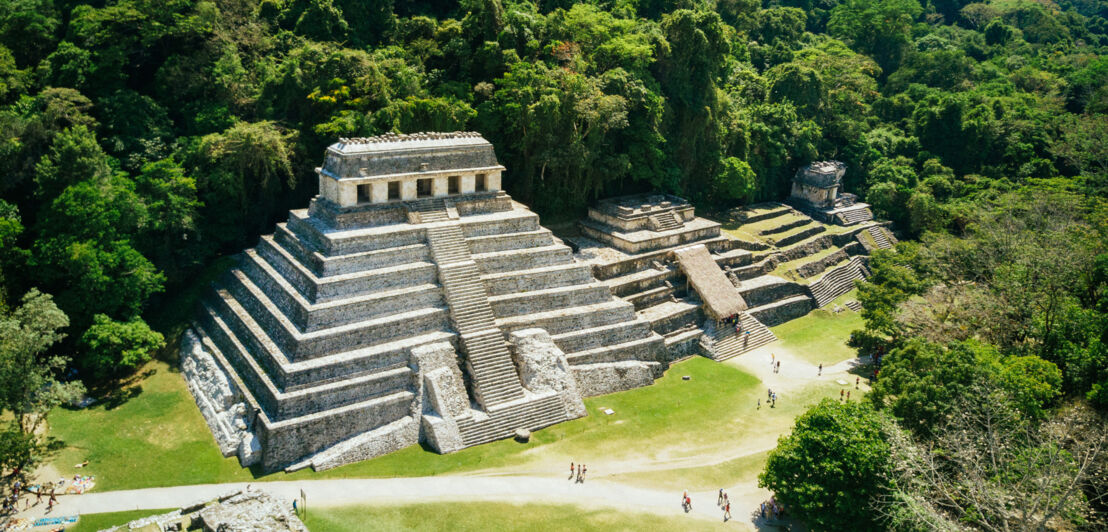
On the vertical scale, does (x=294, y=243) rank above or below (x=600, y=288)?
above

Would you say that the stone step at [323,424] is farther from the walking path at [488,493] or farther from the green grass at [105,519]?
the green grass at [105,519]

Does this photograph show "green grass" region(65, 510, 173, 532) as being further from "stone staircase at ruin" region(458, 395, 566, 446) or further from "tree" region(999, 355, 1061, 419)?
"tree" region(999, 355, 1061, 419)

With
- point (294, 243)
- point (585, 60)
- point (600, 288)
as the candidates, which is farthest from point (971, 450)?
point (585, 60)

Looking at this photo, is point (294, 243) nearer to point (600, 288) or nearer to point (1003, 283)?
point (600, 288)

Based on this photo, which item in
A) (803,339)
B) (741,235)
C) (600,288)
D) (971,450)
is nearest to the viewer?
(971,450)

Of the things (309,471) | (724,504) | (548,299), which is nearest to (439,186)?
(548,299)

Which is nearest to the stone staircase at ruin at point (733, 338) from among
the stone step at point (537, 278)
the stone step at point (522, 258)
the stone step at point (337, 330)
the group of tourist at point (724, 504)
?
the stone step at point (537, 278)
